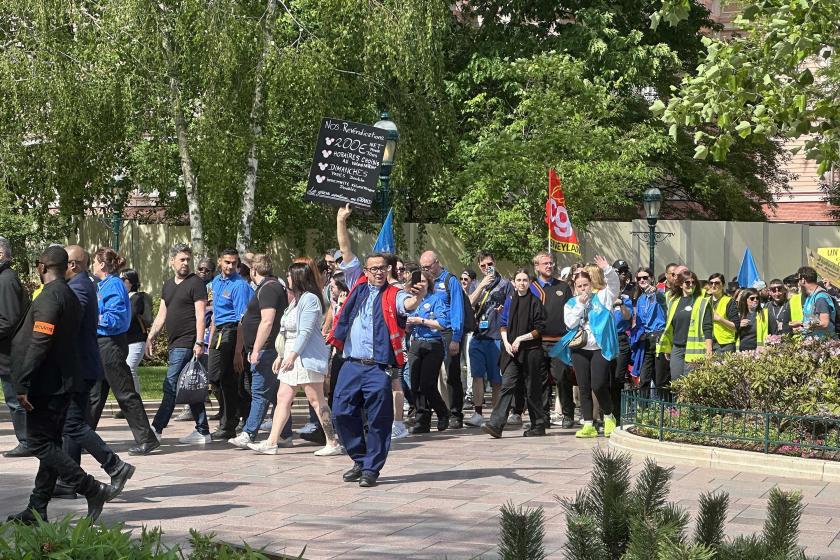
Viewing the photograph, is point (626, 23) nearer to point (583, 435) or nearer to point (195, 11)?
point (195, 11)

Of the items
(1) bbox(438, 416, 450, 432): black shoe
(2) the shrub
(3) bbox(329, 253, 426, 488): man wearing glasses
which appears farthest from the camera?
(1) bbox(438, 416, 450, 432): black shoe

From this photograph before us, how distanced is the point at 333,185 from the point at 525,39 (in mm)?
20552

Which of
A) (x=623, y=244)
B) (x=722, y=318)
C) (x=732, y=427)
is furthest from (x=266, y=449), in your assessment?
(x=623, y=244)

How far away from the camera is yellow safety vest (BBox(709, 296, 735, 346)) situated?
1525 cm

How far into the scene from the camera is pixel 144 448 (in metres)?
11.4

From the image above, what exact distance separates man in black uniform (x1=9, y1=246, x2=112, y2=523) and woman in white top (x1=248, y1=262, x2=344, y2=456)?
317 cm

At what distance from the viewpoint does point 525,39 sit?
33219 mm

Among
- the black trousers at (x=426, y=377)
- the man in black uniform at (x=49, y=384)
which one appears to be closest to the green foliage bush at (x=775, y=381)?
the black trousers at (x=426, y=377)

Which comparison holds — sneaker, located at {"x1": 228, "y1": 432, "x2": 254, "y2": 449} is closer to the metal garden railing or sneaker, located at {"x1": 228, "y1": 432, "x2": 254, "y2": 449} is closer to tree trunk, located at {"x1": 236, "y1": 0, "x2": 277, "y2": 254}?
the metal garden railing

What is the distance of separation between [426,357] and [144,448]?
342 centimetres

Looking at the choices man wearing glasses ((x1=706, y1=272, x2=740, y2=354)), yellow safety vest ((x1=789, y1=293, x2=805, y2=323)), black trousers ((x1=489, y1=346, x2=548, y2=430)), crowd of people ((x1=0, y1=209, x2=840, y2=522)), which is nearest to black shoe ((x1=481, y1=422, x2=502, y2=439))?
crowd of people ((x1=0, y1=209, x2=840, y2=522))

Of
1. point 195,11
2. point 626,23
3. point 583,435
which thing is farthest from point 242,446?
point 626,23

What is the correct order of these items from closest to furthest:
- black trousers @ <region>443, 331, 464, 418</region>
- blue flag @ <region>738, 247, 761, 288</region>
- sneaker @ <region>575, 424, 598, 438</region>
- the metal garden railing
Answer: the metal garden railing → sneaker @ <region>575, 424, 598, 438</region> → black trousers @ <region>443, 331, 464, 418</region> → blue flag @ <region>738, 247, 761, 288</region>

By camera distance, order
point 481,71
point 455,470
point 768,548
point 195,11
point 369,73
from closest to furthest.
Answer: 1. point 768,548
2. point 455,470
3. point 195,11
4. point 369,73
5. point 481,71
